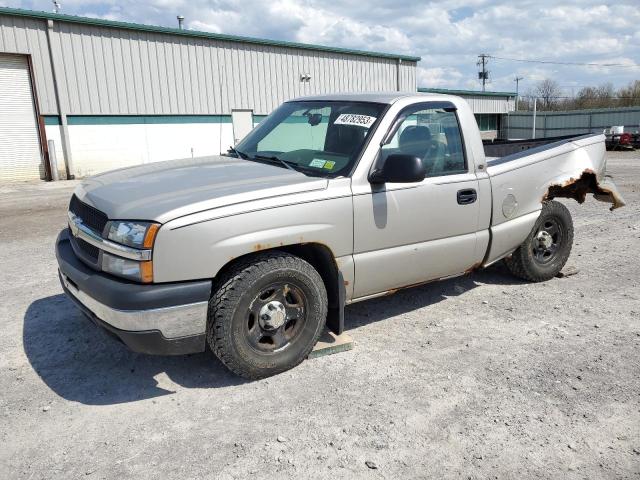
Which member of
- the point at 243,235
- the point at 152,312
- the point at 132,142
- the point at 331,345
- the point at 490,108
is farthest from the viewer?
the point at 490,108

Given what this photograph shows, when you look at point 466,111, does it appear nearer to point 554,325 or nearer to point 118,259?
point 554,325

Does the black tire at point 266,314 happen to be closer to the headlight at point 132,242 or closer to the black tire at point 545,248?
the headlight at point 132,242

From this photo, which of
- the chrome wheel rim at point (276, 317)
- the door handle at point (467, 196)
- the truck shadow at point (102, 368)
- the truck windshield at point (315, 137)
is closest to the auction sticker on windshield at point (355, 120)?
the truck windshield at point (315, 137)

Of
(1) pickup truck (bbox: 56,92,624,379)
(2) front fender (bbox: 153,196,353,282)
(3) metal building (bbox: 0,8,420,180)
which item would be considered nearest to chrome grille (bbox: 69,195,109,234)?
(1) pickup truck (bbox: 56,92,624,379)

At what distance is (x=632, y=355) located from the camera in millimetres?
3982

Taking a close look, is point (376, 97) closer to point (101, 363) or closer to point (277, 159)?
point (277, 159)

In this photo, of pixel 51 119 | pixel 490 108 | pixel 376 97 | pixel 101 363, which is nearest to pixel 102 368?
pixel 101 363

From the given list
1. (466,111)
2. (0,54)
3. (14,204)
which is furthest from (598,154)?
(0,54)

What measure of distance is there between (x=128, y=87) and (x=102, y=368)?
1809 centimetres

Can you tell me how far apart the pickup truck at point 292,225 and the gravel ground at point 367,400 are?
0.41 meters

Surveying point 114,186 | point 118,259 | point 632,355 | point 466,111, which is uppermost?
point 466,111

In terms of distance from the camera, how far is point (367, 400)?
3383 millimetres

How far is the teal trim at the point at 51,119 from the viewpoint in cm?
1805

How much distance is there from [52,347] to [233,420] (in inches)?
72.3
